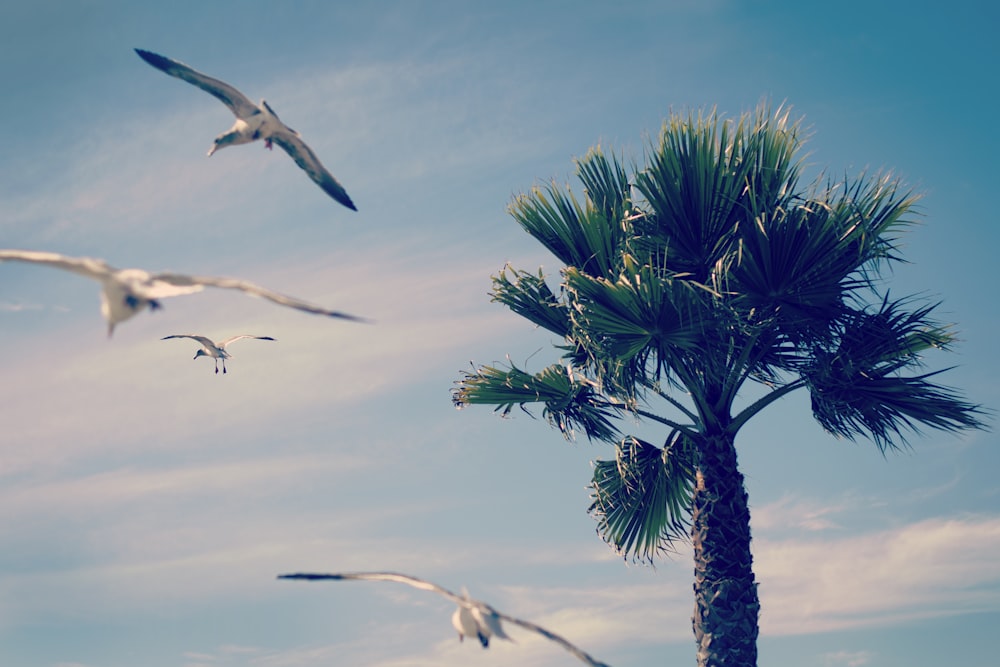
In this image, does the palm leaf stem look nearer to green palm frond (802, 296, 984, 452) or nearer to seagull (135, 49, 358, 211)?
green palm frond (802, 296, 984, 452)

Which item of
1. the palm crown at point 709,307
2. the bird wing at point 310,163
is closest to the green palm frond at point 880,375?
the palm crown at point 709,307

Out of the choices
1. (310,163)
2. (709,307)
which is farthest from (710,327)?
(310,163)

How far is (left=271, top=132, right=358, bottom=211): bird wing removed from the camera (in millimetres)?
7859

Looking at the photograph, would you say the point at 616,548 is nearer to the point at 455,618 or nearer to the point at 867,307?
the point at 867,307

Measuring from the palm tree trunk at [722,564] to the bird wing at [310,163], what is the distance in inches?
199

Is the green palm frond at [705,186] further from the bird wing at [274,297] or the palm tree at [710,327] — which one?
the bird wing at [274,297]

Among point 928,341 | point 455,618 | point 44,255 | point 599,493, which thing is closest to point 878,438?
point 928,341

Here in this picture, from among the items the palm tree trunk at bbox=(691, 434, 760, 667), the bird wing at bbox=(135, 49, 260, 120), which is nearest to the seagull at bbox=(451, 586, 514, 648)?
the bird wing at bbox=(135, 49, 260, 120)

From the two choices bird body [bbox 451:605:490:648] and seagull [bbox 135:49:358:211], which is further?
seagull [bbox 135:49:358:211]

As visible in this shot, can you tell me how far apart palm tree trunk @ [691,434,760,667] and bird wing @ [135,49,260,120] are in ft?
19.3

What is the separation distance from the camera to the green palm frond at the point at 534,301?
11250 mm

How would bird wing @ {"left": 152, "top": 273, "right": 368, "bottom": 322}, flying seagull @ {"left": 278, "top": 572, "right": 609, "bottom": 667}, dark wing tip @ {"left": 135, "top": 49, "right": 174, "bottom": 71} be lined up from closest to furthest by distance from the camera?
1. bird wing @ {"left": 152, "top": 273, "right": 368, "bottom": 322}
2. flying seagull @ {"left": 278, "top": 572, "right": 609, "bottom": 667}
3. dark wing tip @ {"left": 135, "top": 49, "right": 174, "bottom": 71}

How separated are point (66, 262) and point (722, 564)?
7489mm

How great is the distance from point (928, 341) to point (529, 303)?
4621 millimetres
